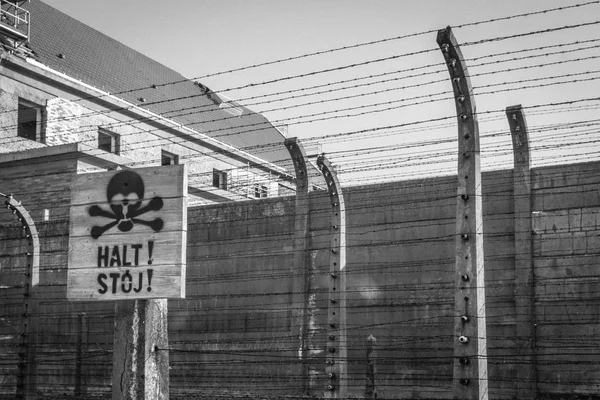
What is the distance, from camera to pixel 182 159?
108 ft

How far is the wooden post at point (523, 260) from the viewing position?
11.1 m

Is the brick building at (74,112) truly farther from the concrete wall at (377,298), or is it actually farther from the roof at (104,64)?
the concrete wall at (377,298)

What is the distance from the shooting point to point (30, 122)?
1056 inches

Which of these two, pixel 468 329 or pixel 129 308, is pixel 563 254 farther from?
pixel 129 308

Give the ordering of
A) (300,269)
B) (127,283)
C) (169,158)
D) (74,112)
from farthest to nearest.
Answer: (169,158)
(74,112)
(300,269)
(127,283)

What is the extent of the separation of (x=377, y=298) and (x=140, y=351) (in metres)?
7.67

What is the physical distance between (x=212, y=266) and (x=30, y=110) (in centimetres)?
1480

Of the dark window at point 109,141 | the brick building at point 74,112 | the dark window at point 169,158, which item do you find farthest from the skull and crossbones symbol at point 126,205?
the dark window at point 169,158

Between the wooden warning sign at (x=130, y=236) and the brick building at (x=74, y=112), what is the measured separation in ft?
45.4

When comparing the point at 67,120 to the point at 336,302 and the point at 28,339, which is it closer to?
the point at 28,339

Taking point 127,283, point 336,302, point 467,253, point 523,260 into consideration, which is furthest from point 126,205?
point 523,260

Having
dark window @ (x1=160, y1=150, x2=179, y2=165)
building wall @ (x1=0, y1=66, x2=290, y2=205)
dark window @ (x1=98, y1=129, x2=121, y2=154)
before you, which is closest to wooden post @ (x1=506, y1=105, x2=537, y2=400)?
building wall @ (x1=0, y1=66, x2=290, y2=205)

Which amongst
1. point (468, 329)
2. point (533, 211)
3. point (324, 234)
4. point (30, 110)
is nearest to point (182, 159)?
point (30, 110)

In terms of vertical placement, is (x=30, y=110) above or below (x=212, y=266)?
above
